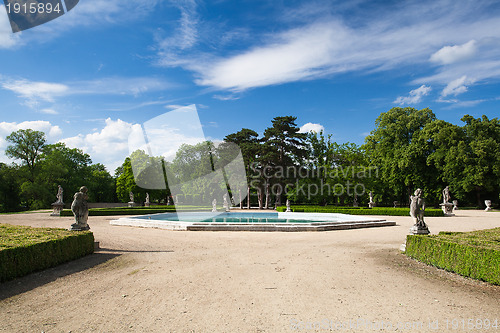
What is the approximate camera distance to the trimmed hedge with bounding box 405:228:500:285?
20.9ft

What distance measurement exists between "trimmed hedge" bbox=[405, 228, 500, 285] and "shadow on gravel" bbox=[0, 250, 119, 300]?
341 inches

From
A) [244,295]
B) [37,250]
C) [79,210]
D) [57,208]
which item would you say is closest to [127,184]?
[57,208]

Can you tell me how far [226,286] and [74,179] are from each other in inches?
2079

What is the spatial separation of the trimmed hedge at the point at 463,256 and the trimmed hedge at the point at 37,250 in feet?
31.4

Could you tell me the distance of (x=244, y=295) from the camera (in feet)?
18.3

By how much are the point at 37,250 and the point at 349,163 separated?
38.4 metres

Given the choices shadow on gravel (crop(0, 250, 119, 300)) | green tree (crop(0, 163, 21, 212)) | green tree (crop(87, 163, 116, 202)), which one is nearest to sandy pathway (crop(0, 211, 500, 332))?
shadow on gravel (crop(0, 250, 119, 300))

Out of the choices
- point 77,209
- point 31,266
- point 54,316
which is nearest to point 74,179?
point 77,209

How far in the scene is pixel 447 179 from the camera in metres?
37.3

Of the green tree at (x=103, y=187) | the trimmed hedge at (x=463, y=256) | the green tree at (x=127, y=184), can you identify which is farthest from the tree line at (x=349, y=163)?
the trimmed hedge at (x=463, y=256)

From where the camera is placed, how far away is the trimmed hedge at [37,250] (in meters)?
6.54

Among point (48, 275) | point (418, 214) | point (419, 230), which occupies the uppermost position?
point (418, 214)

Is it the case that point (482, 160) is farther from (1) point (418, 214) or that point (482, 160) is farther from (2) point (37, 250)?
(2) point (37, 250)

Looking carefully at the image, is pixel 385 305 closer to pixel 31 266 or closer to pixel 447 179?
pixel 31 266
